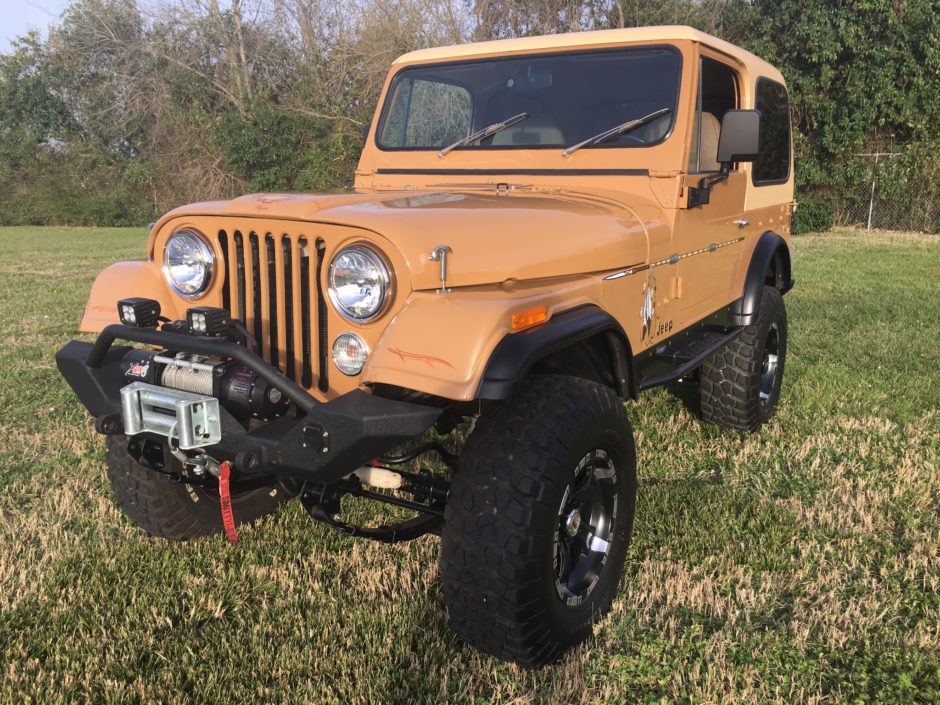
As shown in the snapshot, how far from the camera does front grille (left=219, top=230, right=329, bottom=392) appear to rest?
7.66 ft

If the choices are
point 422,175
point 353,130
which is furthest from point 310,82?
point 422,175

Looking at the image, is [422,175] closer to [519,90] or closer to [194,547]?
[519,90]

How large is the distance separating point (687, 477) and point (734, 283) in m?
1.10

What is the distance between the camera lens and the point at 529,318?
2146mm

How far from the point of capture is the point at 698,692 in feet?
7.36

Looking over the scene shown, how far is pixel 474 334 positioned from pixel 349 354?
1.55ft

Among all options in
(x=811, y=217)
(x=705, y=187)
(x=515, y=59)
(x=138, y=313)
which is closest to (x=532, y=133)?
(x=515, y=59)

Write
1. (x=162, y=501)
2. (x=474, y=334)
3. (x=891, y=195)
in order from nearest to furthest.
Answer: (x=474, y=334)
(x=162, y=501)
(x=891, y=195)

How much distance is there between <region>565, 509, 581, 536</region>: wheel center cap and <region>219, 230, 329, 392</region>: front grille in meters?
0.87

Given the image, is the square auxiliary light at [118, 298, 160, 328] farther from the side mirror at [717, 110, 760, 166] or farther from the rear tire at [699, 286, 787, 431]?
the rear tire at [699, 286, 787, 431]

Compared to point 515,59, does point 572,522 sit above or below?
below

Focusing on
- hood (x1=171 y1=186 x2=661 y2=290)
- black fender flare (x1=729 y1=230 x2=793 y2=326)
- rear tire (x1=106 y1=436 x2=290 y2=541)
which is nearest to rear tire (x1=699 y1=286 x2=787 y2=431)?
black fender flare (x1=729 y1=230 x2=793 y2=326)

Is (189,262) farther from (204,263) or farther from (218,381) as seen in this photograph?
(218,381)

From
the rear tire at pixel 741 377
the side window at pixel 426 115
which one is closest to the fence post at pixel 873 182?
the rear tire at pixel 741 377
